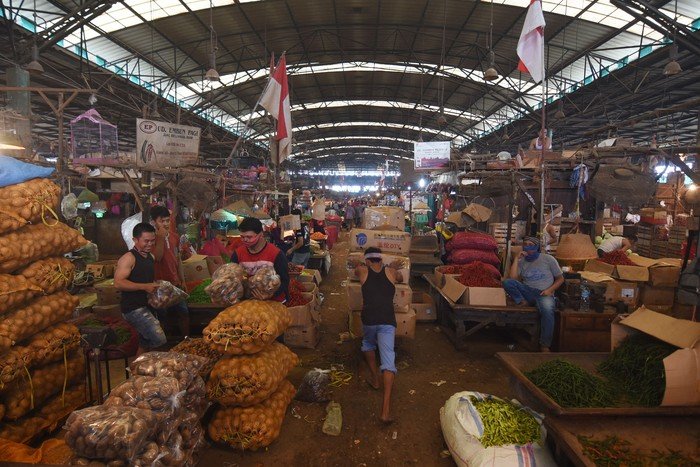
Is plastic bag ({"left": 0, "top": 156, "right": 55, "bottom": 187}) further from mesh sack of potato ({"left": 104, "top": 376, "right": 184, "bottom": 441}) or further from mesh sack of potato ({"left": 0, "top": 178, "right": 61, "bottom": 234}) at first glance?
mesh sack of potato ({"left": 104, "top": 376, "right": 184, "bottom": 441})

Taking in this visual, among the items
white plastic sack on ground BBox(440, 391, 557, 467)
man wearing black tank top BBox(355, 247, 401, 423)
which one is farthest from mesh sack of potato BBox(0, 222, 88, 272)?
white plastic sack on ground BBox(440, 391, 557, 467)

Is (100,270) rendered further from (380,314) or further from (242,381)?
(380,314)

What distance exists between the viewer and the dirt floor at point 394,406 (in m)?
3.39

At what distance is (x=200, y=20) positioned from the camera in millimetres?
12211

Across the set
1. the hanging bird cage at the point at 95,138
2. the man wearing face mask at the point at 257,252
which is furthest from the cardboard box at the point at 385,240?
the hanging bird cage at the point at 95,138

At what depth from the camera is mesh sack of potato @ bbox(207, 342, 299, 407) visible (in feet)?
9.77

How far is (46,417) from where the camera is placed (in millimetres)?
3027

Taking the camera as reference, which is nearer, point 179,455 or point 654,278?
point 179,455

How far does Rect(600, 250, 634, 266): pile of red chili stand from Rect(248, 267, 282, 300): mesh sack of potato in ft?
22.9

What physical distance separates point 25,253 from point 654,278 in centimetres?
921

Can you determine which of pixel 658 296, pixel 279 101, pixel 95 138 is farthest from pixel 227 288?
pixel 658 296

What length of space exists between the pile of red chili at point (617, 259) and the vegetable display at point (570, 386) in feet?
16.6

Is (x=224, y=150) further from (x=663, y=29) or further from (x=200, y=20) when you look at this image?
(x=663, y=29)

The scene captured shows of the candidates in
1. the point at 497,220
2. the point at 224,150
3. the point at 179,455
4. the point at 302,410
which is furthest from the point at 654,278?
the point at 224,150
